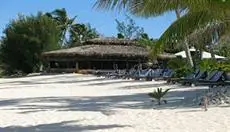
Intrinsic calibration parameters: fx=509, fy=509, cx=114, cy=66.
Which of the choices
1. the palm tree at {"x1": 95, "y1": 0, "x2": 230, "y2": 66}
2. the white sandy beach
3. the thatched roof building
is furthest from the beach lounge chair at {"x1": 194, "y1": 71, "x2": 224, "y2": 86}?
the thatched roof building

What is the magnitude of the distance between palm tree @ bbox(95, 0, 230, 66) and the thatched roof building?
3726 centimetres

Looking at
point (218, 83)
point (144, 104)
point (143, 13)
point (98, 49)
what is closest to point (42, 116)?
point (144, 104)

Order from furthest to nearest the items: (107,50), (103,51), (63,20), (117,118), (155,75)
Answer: (63,20) < (107,50) < (103,51) < (155,75) < (117,118)

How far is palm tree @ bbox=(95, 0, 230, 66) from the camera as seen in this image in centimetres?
836

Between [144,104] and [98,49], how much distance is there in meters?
35.4

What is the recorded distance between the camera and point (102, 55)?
49.2 m

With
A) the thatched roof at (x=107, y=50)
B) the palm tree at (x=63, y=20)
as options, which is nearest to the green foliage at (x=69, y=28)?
the palm tree at (x=63, y=20)

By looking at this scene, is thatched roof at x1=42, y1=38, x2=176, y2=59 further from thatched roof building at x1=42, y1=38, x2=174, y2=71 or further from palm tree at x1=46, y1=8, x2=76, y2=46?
palm tree at x1=46, y1=8, x2=76, y2=46

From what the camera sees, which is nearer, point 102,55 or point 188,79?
point 188,79

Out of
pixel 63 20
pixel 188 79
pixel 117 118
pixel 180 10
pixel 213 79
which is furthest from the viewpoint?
pixel 63 20

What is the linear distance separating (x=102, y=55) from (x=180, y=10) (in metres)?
39.4

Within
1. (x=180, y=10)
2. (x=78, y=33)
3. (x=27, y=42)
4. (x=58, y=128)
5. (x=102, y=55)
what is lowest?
(x=58, y=128)

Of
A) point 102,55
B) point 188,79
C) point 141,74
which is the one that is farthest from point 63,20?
point 188,79

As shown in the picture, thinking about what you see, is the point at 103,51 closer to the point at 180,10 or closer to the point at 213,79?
the point at 213,79
